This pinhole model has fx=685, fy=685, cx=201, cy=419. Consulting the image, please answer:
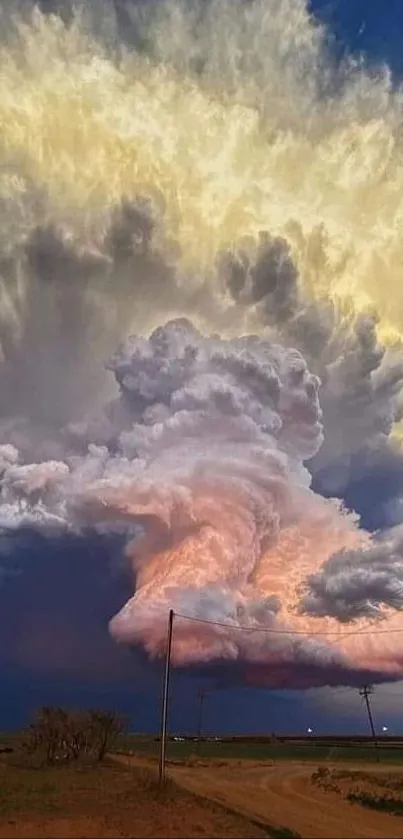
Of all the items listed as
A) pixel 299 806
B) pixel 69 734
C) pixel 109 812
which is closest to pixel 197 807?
pixel 109 812

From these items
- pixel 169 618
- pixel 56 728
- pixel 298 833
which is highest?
pixel 169 618

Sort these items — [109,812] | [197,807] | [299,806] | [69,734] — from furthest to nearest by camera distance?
[69,734] → [299,806] → [197,807] → [109,812]

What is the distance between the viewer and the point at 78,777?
200 feet

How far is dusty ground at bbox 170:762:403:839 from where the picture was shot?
111 feet

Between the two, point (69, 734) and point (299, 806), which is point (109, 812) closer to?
point (299, 806)

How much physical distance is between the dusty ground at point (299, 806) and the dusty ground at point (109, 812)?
2.67 m

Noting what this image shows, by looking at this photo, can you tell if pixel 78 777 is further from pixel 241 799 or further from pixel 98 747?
pixel 98 747

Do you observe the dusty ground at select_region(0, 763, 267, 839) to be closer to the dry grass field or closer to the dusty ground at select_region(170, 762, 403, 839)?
the dry grass field

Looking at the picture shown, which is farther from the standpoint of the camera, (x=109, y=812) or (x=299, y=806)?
(x=299, y=806)

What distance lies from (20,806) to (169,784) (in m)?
12.4

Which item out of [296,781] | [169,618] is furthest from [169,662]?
[296,781]

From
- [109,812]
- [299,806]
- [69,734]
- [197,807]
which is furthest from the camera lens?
[69,734]

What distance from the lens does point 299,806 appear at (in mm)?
43750

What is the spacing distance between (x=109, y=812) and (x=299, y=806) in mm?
13636
